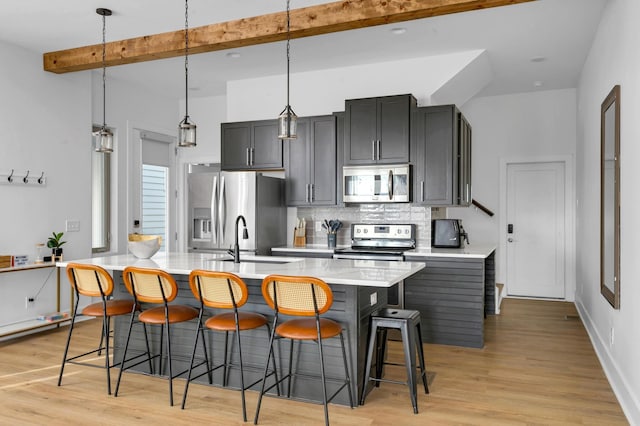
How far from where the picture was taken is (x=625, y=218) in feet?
11.2

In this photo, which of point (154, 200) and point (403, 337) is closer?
point (403, 337)

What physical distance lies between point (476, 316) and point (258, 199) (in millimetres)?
2533

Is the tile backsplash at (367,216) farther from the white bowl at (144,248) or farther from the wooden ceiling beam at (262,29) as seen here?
the white bowl at (144,248)

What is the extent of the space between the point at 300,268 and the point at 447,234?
7.87 ft

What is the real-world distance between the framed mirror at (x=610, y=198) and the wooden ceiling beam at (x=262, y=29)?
44.1 inches

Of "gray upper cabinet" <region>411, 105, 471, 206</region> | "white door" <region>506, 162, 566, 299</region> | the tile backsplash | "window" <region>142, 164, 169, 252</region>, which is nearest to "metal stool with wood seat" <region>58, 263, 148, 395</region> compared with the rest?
the tile backsplash

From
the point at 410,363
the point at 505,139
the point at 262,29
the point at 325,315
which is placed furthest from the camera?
the point at 505,139

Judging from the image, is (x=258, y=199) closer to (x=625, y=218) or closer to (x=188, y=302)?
(x=188, y=302)

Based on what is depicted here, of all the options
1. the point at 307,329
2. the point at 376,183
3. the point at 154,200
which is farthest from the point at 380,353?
the point at 154,200

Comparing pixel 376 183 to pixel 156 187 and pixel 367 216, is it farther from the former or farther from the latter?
pixel 156 187

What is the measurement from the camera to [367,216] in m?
6.00

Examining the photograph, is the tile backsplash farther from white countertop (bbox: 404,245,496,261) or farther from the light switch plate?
the light switch plate

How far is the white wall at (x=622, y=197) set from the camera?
10.3 feet

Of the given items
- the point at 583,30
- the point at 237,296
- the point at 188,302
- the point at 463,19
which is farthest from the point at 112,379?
the point at 583,30
